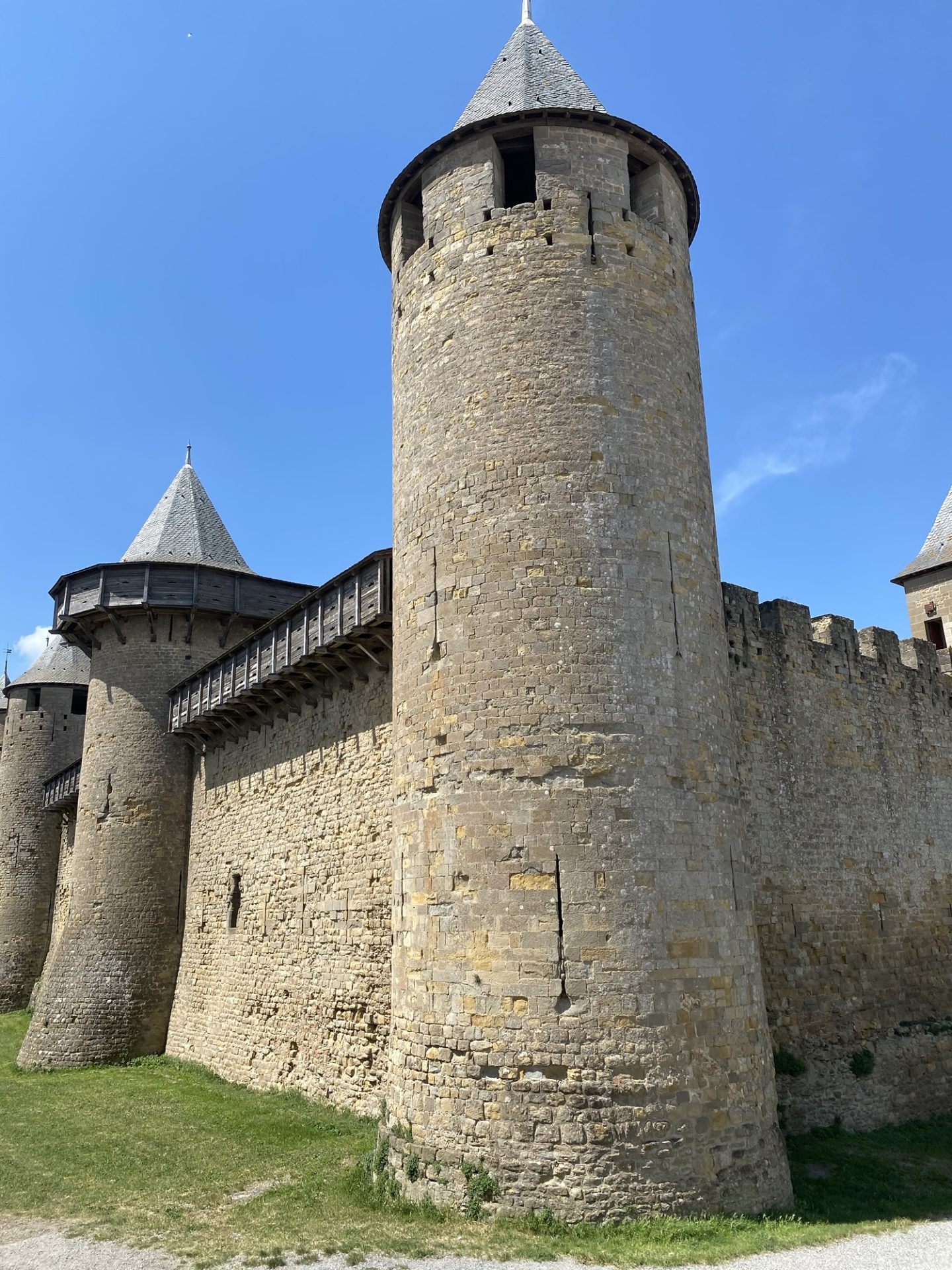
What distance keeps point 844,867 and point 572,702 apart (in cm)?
653

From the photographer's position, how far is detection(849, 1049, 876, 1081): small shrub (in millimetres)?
11797

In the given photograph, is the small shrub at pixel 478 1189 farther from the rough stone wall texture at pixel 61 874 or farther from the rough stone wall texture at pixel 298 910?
the rough stone wall texture at pixel 61 874

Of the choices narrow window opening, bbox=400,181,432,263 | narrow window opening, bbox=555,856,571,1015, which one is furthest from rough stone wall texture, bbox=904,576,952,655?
narrow window opening, bbox=555,856,571,1015

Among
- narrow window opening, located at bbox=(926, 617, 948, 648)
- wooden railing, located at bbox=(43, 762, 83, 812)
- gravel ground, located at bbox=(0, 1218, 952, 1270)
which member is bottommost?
gravel ground, located at bbox=(0, 1218, 952, 1270)

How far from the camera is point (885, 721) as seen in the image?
1450cm

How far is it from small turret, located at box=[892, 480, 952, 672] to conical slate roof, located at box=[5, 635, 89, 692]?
901 inches

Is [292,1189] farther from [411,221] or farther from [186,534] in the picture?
[186,534]

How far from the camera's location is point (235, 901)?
16703 mm

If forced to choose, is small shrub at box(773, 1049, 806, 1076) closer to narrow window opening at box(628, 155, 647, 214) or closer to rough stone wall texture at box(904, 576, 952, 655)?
narrow window opening at box(628, 155, 647, 214)

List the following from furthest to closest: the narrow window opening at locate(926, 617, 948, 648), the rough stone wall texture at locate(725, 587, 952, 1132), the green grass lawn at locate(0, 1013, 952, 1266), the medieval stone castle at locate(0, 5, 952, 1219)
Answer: the narrow window opening at locate(926, 617, 948, 648), the rough stone wall texture at locate(725, 587, 952, 1132), the medieval stone castle at locate(0, 5, 952, 1219), the green grass lawn at locate(0, 1013, 952, 1266)

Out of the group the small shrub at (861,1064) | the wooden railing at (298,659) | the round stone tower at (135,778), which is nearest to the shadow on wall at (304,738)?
the wooden railing at (298,659)

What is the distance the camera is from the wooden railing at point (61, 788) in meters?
23.5

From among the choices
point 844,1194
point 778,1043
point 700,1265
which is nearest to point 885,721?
point 778,1043

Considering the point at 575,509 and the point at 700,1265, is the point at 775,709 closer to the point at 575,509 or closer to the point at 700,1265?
the point at 575,509
